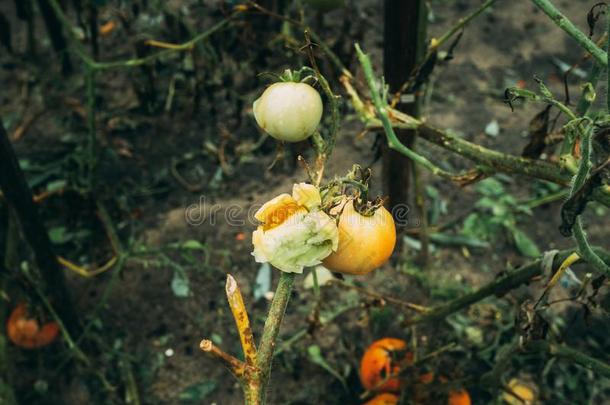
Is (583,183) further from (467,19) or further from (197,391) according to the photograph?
(197,391)

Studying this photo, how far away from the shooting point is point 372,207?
98 cm

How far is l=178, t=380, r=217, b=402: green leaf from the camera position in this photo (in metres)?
1.92

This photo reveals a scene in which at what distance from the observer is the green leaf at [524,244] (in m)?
2.24

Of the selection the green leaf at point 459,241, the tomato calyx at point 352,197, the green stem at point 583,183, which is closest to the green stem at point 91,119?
the green leaf at point 459,241

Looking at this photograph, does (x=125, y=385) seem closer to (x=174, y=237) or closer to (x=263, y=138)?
(x=174, y=237)

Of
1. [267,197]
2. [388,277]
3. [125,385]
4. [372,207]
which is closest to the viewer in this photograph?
[372,207]

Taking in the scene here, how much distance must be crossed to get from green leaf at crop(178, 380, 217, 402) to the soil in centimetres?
1

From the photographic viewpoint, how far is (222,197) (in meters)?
2.48

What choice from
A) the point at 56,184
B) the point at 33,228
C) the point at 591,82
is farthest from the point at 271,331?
the point at 56,184

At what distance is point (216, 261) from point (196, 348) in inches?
13.3

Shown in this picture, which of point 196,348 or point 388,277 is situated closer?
point 196,348

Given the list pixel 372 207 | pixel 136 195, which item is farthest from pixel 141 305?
pixel 372 207

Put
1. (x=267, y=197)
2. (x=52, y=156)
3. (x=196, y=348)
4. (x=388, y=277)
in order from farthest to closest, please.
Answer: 1. (x=52, y=156)
2. (x=267, y=197)
3. (x=388, y=277)
4. (x=196, y=348)

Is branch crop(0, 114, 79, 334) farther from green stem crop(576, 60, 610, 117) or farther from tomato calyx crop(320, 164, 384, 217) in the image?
green stem crop(576, 60, 610, 117)
